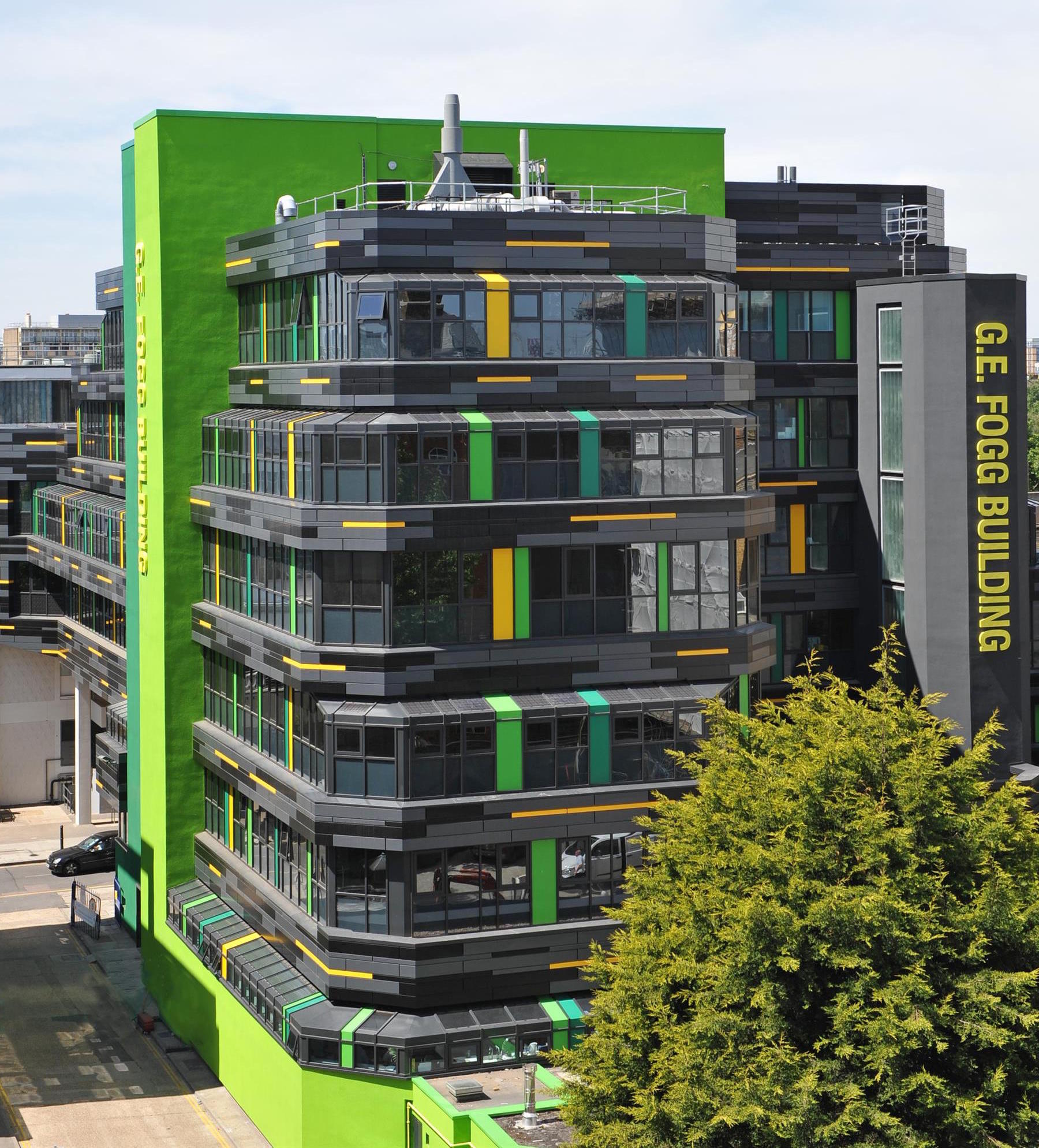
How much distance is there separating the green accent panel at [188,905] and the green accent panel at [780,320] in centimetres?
2734

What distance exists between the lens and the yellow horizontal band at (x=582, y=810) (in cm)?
5106

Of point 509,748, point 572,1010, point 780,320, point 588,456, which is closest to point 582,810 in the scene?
point 509,748

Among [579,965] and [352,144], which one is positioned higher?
[352,144]

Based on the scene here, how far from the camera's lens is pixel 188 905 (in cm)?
6181

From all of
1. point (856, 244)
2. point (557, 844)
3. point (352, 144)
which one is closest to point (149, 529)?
point (352, 144)

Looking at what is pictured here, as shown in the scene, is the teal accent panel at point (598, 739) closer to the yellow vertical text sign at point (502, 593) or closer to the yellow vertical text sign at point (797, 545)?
the yellow vertical text sign at point (502, 593)

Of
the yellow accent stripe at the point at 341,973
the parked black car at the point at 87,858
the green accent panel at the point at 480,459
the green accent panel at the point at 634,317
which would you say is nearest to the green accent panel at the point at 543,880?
the yellow accent stripe at the point at 341,973

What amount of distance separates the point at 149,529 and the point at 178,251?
9757 millimetres

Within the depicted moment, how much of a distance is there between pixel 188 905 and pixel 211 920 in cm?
249

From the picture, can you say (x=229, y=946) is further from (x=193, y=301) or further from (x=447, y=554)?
(x=193, y=301)

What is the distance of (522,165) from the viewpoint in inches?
2314

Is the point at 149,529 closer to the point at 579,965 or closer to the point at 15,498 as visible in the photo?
the point at 579,965

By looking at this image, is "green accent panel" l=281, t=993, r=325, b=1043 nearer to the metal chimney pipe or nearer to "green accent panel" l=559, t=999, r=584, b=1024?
"green accent panel" l=559, t=999, r=584, b=1024

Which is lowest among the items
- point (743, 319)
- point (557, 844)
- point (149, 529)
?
point (557, 844)
